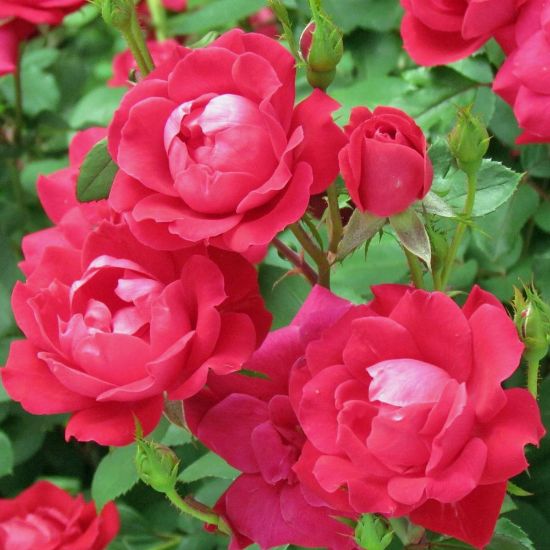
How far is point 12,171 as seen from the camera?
1321 mm

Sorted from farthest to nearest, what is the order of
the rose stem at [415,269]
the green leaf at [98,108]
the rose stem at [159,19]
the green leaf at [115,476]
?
the rose stem at [159,19], the green leaf at [98,108], the green leaf at [115,476], the rose stem at [415,269]

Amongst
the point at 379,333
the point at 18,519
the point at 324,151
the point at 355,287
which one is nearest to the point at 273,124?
the point at 324,151

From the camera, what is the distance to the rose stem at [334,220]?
0.64m

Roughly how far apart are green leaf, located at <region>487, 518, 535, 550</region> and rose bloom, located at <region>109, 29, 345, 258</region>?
269 mm

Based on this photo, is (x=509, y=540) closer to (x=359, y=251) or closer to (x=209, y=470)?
(x=209, y=470)

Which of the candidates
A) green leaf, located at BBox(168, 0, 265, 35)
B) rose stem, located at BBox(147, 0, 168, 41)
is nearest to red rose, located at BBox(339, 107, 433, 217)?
green leaf, located at BBox(168, 0, 265, 35)

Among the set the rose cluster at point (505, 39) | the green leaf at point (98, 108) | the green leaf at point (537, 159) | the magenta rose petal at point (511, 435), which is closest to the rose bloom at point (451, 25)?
the rose cluster at point (505, 39)

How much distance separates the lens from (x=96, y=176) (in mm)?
713

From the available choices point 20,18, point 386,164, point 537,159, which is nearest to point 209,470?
point 386,164

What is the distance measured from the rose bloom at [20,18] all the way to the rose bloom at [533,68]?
1.84 ft

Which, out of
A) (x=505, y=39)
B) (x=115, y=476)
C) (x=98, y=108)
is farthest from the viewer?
(x=98, y=108)

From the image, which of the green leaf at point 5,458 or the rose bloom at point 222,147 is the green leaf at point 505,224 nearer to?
the rose bloom at point 222,147

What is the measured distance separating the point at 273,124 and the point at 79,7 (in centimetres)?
63

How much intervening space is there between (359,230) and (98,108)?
2.63 ft
